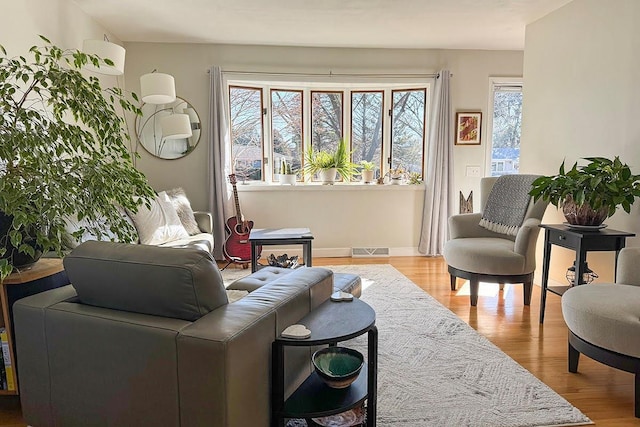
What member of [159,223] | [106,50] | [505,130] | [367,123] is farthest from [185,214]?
[505,130]

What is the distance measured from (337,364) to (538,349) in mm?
1629

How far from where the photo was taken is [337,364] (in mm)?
1721

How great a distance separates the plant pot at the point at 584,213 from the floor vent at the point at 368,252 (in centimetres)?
261

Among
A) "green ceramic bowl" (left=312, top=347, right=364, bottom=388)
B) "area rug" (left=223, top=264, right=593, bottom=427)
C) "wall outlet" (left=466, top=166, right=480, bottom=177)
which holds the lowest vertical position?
"area rug" (left=223, top=264, right=593, bottom=427)

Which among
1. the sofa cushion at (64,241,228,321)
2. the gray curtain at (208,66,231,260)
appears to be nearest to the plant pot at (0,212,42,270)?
the sofa cushion at (64,241,228,321)

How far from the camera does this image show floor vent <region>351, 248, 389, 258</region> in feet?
17.5

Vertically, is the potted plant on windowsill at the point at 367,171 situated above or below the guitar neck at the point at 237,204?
above

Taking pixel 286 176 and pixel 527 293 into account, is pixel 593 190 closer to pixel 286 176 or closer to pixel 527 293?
pixel 527 293

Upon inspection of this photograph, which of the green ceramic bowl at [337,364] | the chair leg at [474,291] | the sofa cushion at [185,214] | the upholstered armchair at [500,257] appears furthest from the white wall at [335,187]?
the green ceramic bowl at [337,364]

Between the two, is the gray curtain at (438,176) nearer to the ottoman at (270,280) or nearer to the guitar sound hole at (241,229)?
the guitar sound hole at (241,229)

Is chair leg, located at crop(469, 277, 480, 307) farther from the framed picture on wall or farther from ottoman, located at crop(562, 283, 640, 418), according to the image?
the framed picture on wall

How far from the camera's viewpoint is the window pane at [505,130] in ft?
17.7

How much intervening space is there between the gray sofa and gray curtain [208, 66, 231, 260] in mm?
3216

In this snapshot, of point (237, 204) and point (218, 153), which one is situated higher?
point (218, 153)
